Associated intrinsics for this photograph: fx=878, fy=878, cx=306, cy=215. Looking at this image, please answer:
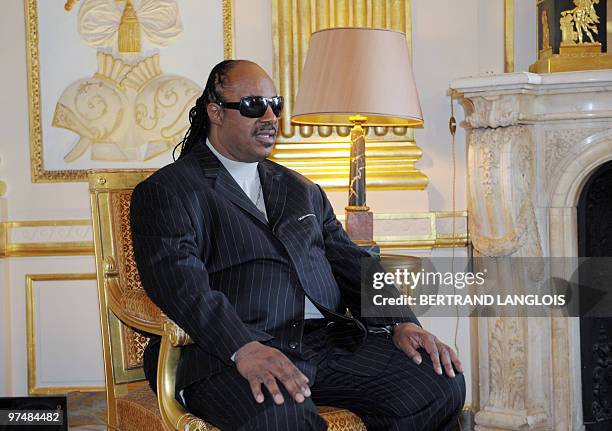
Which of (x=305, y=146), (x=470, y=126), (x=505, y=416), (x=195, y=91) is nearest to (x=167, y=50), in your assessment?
(x=195, y=91)

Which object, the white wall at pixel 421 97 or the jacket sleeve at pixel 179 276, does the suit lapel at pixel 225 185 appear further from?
the white wall at pixel 421 97

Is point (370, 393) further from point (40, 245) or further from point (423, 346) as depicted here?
point (40, 245)

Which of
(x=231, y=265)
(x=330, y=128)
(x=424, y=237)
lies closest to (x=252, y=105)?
(x=231, y=265)

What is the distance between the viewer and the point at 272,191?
8.46ft

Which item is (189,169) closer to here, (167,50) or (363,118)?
(363,118)

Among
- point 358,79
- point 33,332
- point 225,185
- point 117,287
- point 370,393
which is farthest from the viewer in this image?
point 33,332

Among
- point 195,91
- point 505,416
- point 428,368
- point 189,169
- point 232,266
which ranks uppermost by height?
point 195,91

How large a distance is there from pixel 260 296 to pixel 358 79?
Answer: 128 cm

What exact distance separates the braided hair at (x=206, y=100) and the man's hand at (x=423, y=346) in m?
0.83

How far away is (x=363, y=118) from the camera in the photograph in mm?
3600

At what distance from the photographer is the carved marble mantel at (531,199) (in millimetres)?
3695

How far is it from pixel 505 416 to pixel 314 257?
1.72 meters

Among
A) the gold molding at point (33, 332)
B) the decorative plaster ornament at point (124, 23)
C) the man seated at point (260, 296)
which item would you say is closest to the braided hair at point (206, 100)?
the man seated at point (260, 296)

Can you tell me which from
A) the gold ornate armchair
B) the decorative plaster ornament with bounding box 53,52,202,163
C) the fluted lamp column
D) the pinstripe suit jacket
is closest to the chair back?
the gold ornate armchair
